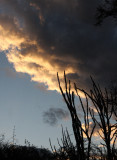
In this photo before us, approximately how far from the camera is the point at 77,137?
156 centimetres

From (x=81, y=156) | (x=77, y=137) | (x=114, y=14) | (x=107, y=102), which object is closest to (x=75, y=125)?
(x=77, y=137)

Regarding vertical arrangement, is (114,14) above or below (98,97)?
above

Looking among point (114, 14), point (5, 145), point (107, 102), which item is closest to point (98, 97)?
point (107, 102)

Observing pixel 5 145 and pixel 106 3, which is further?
pixel 5 145

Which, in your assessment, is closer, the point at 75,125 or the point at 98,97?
the point at 75,125

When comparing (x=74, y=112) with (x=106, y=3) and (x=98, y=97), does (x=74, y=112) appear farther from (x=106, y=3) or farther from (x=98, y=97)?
(x=106, y=3)

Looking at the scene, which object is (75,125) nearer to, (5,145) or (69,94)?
(69,94)

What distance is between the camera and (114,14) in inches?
482

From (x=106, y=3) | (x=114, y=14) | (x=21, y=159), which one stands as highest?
(x=106, y=3)

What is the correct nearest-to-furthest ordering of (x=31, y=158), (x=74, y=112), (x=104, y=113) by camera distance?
(x=74, y=112) < (x=104, y=113) < (x=31, y=158)

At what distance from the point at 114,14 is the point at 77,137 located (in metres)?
12.1

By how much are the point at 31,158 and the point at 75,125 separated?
523 inches

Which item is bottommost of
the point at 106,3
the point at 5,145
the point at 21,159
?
the point at 21,159

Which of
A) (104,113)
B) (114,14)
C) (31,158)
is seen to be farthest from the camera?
(31,158)
